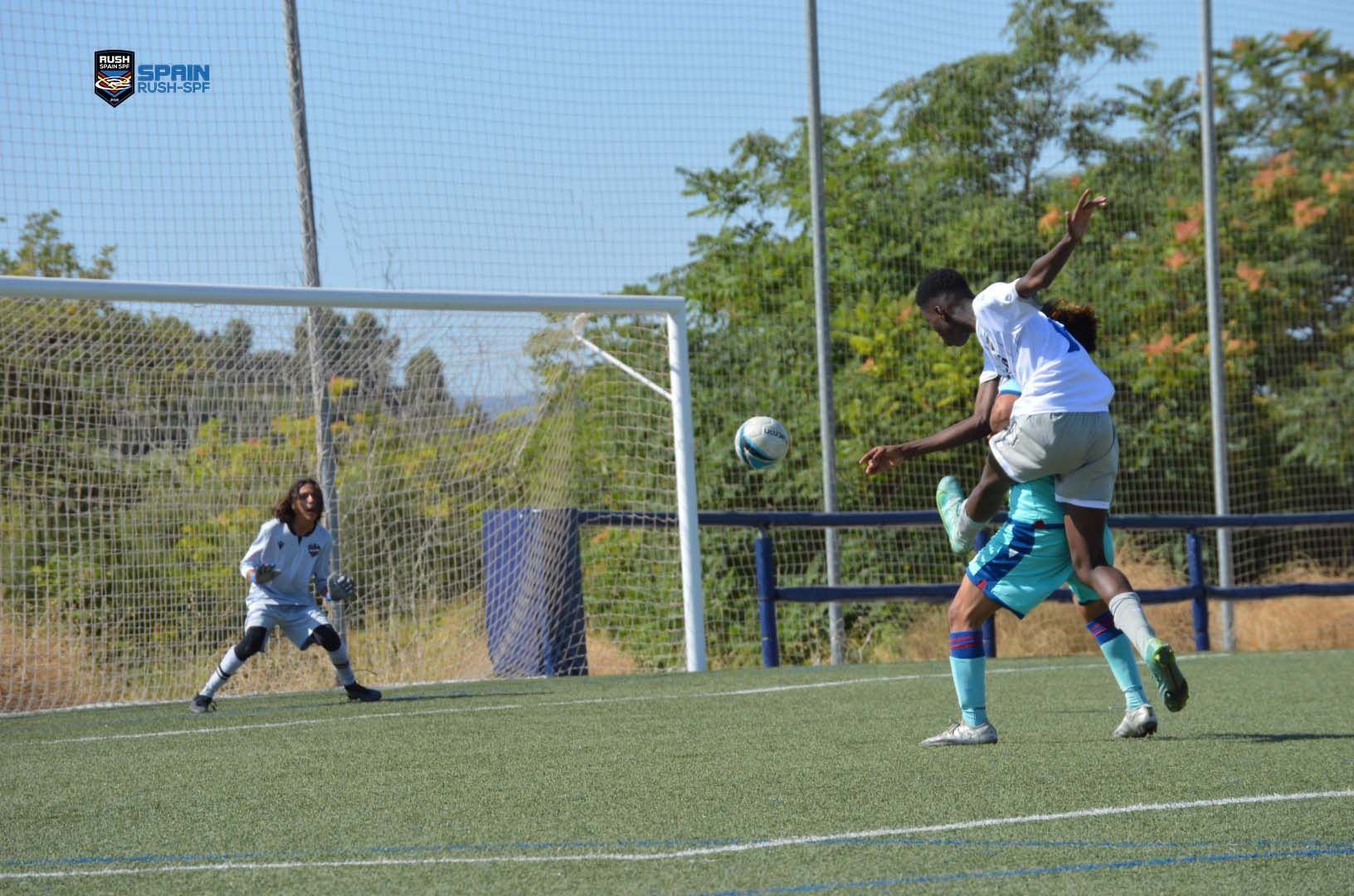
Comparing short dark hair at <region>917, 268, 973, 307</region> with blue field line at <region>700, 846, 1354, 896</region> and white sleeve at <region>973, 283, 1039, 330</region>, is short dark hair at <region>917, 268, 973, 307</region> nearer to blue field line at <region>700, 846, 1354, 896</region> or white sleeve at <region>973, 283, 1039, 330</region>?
white sleeve at <region>973, 283, 1039, 330</region>

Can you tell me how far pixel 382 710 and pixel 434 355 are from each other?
12.6 ft

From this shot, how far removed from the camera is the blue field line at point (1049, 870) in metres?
3.75

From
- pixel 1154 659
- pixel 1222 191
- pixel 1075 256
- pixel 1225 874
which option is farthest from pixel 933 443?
pixel 1222 191

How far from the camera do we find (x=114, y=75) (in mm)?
12398

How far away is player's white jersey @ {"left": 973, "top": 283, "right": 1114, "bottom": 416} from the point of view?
6.34 meters

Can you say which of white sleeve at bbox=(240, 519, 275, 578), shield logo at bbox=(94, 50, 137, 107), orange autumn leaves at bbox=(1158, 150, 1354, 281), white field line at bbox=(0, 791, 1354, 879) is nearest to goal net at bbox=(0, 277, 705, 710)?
white sleeve at bbox=(240, 519, 275, 578)

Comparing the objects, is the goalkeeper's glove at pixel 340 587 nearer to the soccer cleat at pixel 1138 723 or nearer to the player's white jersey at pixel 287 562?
the player's white jersey at pixel 287 562

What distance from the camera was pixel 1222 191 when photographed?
2172cm

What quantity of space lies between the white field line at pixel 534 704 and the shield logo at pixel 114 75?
5849mm

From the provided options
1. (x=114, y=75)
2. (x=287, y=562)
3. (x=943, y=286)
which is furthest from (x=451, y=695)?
(x=114, y=75)

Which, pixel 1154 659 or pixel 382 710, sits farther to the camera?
pixel 382 710

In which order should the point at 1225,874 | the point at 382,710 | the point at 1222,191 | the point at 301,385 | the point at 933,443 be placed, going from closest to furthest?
the point at 1225,874
the point at 933,443
the point at 382,710
the point at 301,385
the point at 1222,191

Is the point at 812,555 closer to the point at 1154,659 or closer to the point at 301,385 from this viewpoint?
the point at 301,385

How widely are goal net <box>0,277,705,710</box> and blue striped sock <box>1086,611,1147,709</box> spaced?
5759 mm
